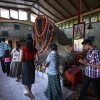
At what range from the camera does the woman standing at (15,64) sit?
4.16m

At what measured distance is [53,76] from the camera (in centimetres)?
257

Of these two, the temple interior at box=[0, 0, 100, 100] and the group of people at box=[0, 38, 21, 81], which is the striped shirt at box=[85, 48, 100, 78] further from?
the group of people at box=[0, 38, 21, 81]

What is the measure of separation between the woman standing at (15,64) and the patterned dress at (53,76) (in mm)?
1845

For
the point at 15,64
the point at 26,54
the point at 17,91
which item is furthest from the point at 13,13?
the point at 26,54

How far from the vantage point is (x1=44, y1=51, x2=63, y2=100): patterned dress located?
249 centimetres

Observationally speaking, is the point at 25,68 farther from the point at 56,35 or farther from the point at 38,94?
the point at 56,35

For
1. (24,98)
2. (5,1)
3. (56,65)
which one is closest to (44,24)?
(56,65)

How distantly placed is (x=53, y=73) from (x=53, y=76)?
0.25 feet

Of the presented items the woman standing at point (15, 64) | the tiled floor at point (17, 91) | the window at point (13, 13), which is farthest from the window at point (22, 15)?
the tiled floor at point (17, 91)

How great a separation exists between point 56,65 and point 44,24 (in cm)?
309

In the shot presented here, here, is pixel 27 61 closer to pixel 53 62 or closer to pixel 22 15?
pixel 53 62

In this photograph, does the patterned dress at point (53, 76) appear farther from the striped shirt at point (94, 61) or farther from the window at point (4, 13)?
the window at point (4, 13)

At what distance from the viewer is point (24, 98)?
111 inches

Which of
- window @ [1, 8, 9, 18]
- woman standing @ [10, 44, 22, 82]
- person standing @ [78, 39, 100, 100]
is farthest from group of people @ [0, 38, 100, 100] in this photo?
window @ [1, 8, 9, 18]
